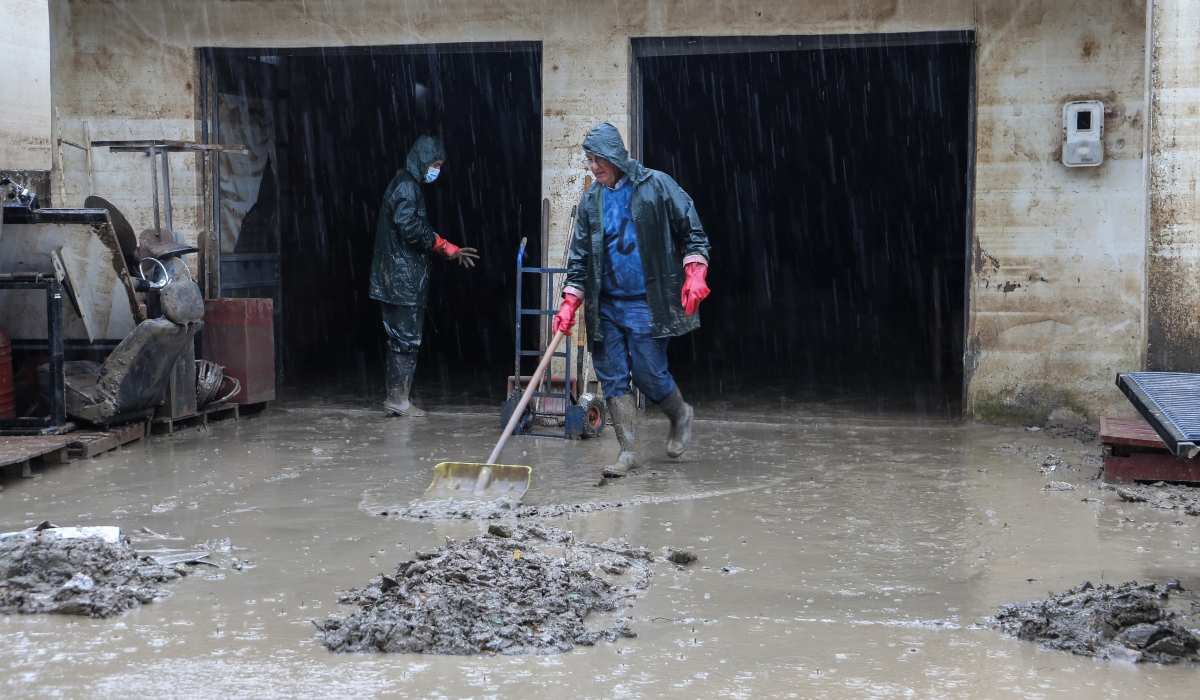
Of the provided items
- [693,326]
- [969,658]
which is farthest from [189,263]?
[969,658]

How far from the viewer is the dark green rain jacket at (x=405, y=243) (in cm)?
861

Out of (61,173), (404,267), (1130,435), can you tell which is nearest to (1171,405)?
(1130,435)

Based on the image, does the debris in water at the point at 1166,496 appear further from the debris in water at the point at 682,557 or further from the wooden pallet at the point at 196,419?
the wooden pallet at the point at 196,419

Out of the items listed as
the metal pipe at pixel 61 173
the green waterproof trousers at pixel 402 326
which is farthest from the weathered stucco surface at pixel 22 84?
the green waterproof trousers at pixel 402 326

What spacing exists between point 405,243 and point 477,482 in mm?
3285

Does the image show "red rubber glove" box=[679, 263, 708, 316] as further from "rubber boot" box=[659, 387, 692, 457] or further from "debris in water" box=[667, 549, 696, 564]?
"debris in water" box=[667, 549, 696, 564]

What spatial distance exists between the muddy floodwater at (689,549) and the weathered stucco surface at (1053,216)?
67cm

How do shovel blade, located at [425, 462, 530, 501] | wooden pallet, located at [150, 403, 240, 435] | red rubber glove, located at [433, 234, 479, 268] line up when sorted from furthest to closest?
red rubber glove, located at [433, 234, 479, 268], wooden pallet, located at [150, 403, 240, 435], shovel blade, located at [425, 462, 530, 501]

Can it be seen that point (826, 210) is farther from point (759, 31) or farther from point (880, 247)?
point (759, 31)

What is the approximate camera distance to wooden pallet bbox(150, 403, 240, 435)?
25.7 feet

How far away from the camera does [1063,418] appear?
824 cm

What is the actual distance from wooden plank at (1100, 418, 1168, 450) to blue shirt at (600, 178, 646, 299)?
2575 mm

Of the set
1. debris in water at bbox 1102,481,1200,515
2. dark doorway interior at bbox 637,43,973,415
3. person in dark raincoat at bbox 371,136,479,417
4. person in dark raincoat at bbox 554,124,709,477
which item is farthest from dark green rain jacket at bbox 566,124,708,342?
dark doorway interior at bbox 637,43,973,415

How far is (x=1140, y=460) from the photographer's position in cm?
619
